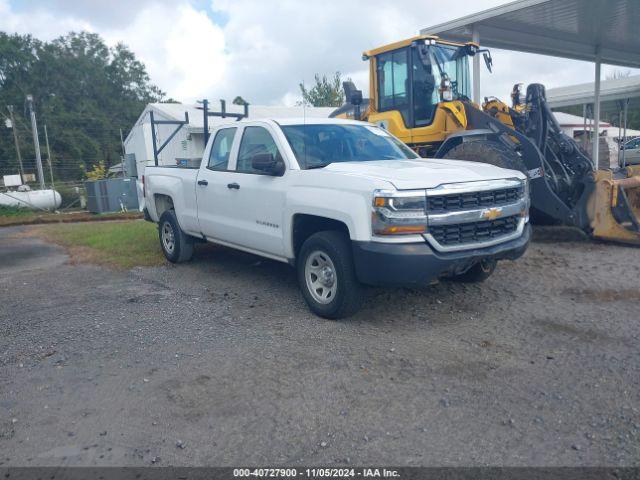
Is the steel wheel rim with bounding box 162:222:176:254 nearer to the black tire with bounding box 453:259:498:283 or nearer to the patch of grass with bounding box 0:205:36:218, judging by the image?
the black tire with bounding box 453:259:498:283

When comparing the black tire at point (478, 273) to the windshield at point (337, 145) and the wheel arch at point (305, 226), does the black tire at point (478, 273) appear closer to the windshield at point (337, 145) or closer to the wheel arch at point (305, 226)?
the windshield at point (337, 145)

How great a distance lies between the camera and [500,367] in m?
4.32

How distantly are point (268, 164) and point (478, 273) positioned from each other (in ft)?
8.72

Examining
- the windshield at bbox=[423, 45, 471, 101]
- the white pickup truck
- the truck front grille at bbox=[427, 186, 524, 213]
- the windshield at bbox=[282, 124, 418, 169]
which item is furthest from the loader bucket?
the windshield at bbox=[423, 45, 471, 101]

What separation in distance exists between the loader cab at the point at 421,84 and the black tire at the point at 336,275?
15.6 feet

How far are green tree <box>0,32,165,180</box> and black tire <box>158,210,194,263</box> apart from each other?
37.0 meters

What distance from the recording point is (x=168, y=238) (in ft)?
28.1

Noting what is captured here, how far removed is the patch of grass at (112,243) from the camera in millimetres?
9062

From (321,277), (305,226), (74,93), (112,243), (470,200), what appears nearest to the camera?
(470,200)

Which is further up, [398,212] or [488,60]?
[488,60]

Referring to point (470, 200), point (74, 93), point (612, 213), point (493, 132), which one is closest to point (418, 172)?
point (470, 200)

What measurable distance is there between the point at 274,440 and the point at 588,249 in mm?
6236

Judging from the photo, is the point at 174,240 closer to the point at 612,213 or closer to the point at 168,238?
the point at 168,238

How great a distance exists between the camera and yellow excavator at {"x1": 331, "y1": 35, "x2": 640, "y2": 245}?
790 cm
